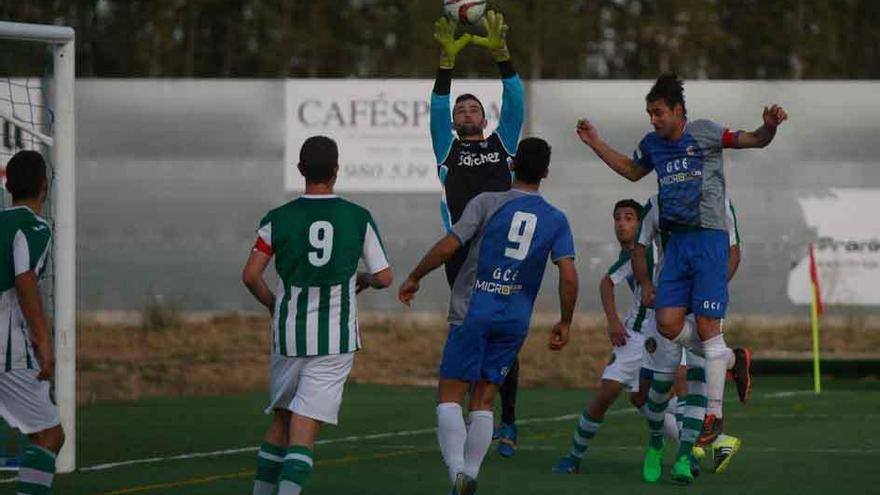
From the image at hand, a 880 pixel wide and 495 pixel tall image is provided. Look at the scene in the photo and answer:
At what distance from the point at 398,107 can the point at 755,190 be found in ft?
15.7

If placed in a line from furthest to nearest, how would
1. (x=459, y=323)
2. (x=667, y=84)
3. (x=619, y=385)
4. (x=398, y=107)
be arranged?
(x=398, y=107)
(x=619, y=385)
(x=667, y=84)
(x=459, y=323)

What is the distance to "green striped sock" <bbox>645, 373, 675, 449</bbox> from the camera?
11.4 metres

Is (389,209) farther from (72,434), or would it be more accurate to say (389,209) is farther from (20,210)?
(20,210)

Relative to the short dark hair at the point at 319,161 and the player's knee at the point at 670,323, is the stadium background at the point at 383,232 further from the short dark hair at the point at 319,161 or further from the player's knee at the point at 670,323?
the short dark hair at the point at 319,161

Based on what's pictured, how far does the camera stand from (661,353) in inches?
452

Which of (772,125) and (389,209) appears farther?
(389,209)

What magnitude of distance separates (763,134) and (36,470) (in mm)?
4399

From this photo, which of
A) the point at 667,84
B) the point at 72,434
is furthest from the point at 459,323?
the point at 72,434

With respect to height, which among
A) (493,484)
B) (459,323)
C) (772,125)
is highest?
(772,125)

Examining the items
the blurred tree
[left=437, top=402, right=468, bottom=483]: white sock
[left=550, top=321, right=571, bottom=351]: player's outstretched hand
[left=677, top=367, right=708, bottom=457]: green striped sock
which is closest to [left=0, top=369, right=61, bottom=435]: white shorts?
[left=437, top=402, right=468, bottom=483]: white sock

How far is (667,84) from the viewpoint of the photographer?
11.0 metres

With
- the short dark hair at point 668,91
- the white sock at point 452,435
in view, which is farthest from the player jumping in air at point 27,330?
the short dark hair at point 668,91

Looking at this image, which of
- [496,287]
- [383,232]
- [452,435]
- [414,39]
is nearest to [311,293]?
[496,287]

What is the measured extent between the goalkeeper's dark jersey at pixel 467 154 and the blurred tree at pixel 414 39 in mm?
33869
